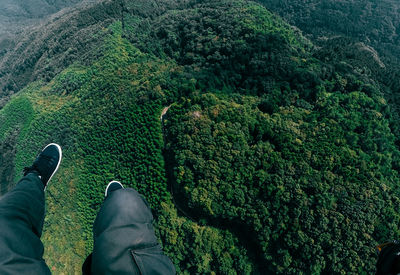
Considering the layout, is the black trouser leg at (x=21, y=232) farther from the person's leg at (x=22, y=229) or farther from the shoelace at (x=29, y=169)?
the shoelace at (x=29, y=169)

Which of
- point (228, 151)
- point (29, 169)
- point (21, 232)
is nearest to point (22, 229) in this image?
point (21, 232)

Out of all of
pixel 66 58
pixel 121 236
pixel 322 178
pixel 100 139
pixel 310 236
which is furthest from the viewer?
pixel 66 58

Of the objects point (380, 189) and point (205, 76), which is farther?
point (205, 76)

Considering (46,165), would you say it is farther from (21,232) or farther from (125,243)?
(125,243)

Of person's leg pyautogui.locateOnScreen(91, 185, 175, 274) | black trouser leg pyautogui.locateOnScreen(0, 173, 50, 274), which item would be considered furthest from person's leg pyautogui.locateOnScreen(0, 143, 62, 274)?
person's leg pyautogui.locateOnScreen(91, 185, 175, 274)

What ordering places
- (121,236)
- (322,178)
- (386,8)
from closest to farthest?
(121,236), (322,178), (386,8)

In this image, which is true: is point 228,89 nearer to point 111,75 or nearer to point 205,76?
point 205,76

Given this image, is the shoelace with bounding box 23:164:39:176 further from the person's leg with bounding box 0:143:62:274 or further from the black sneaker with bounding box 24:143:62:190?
the person's leg with bounding box 0:143:62:274

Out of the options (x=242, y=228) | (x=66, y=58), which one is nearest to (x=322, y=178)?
(x=242, y=228)
